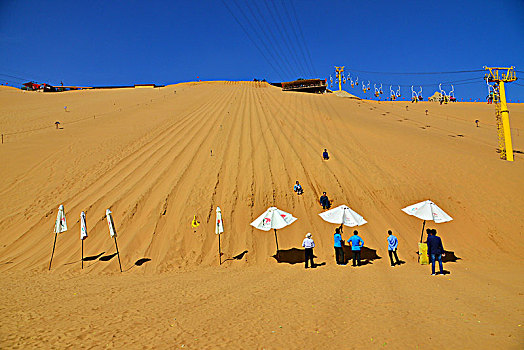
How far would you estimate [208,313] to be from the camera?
6.84 m

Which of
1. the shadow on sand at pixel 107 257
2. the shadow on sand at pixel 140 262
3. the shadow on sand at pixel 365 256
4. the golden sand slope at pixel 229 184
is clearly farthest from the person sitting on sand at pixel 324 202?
the shadow on sand at pixel 107 257

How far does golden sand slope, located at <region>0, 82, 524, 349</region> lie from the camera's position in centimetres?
602

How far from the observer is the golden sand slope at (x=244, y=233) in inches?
237

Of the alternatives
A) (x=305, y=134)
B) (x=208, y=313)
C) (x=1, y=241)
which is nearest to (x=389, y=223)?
(x=208, y=313)

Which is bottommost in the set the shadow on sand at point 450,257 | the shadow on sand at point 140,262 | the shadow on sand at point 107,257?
the shadow on sand at point 450,257

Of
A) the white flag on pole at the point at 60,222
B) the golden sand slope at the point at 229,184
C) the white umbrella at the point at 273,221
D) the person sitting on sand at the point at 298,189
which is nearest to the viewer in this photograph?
the white umbrella at the point at 273,221

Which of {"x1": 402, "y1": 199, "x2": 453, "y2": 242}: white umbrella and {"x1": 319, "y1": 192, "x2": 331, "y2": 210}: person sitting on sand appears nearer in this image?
{"x1": 402, "y1": 199, "x2": 453, "y2": 242}: white umbrella

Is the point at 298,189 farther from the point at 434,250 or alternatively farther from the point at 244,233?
the point at 434,250

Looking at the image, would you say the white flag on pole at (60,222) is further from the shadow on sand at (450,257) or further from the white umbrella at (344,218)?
the shadow on sand at (450,257)

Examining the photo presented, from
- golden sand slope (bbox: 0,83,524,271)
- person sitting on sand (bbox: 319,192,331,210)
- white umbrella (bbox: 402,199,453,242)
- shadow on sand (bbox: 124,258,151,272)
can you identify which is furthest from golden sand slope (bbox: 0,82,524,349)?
white umbrella (bbox: 402,199,453,242)

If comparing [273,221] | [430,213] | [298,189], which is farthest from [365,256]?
[298,189]

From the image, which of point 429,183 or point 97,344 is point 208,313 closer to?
point 97,344

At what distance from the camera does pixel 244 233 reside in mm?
14578

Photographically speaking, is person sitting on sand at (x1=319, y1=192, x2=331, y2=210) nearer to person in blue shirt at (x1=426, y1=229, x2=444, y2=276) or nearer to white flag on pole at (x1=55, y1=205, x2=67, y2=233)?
person in blue shirt at (x1=426, y1=229, x2=444, y2=276)
